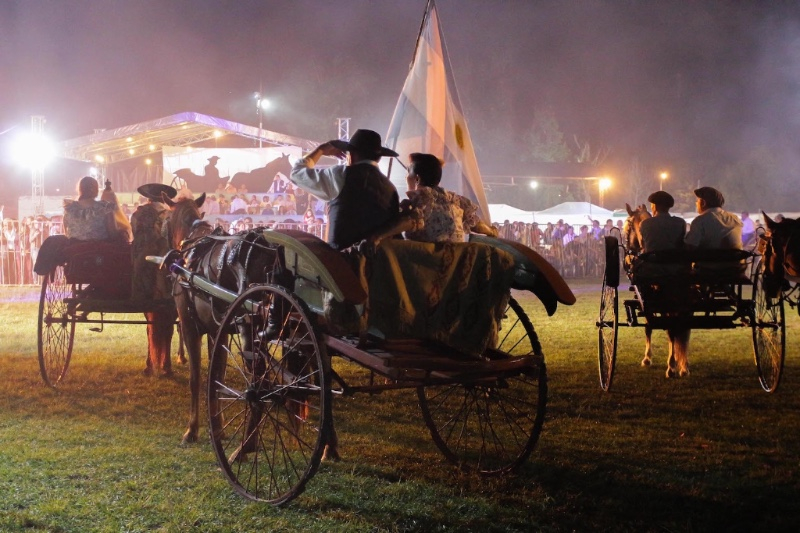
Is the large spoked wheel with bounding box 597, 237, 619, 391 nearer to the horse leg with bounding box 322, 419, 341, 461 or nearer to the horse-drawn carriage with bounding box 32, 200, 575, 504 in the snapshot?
the horse-drawn carriage with bounding box 32, 200, 575, 504

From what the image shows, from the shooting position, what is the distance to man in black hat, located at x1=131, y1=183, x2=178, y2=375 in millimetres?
8648

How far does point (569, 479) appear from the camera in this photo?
5488 mm

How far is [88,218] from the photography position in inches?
366

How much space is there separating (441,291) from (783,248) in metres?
5.31

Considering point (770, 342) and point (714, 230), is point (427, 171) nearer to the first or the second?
point (714, 230)

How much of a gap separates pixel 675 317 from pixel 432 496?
446 cm

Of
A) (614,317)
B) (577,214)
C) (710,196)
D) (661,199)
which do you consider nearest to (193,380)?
(614,317)

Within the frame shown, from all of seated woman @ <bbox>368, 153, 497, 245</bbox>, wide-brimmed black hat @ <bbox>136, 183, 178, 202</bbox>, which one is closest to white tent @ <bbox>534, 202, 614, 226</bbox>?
wide-brimmed black hat @ <bbox>136, 183, 178, 202</bbox>

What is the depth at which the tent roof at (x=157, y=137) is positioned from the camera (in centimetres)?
3009

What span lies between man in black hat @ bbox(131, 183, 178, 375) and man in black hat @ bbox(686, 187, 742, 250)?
19.9 feet

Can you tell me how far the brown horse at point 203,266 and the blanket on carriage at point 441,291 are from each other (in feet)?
3.05

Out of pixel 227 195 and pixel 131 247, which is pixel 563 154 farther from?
pixel 131 247

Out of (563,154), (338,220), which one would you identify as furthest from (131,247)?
(563,154)

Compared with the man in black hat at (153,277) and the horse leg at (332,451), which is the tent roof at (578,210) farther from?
the horse leg at (332,451)
